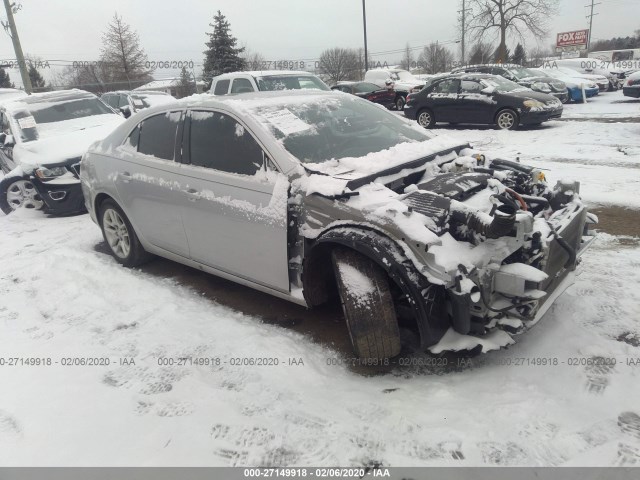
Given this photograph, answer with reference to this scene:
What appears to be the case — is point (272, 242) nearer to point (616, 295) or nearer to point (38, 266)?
point (616, 295)

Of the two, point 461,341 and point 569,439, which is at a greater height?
point 461,341

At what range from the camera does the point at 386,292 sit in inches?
112

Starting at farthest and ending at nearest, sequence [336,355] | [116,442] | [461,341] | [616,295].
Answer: [616,295] < [336,355] < [461,341] < [116,442]

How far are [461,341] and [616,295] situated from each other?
68.8 inches

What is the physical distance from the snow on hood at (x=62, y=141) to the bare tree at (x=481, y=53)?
3588 centimetres

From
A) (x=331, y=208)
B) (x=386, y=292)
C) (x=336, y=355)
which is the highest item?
(x=331, y=208)

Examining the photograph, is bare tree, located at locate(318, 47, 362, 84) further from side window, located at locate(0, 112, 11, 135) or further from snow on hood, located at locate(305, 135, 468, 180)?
snow on hood, located at locate(305, 135, 468, 180)

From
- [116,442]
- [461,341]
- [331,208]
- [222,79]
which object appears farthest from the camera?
[222,79]

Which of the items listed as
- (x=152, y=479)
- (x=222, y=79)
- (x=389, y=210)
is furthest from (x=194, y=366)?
(x=222, y=79)

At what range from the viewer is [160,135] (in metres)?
4.35

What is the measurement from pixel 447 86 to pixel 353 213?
11544 mm

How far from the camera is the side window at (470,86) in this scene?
1262 cm

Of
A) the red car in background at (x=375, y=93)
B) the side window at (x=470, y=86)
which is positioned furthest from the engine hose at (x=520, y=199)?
the red car in background at (x=375, y=93)

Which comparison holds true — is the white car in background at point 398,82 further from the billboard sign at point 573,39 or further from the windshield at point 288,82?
the billboard sign at point 573,39
